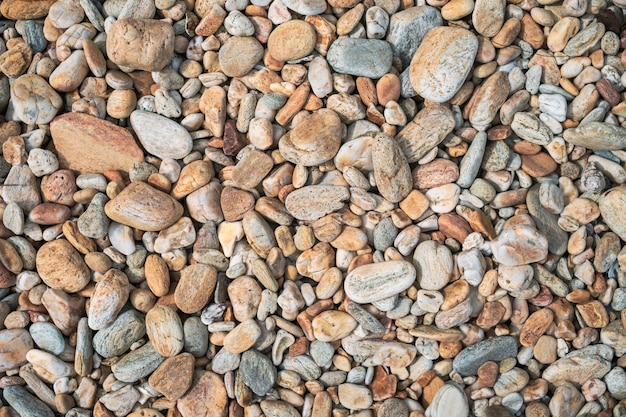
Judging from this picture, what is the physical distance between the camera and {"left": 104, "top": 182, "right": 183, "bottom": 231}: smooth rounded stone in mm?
1479

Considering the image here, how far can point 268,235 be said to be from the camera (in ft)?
4.94

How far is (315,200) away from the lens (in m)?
1.51

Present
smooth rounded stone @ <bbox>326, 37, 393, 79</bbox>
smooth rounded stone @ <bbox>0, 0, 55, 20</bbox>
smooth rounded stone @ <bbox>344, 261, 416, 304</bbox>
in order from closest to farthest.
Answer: smooth rounded stone @ <bbox>344, 261, 416, 304</bbox>, smooth rounded stone @ <bbox>326, 37, 393, 79</bbox>, smooth rounded stone @ <bbox>0, 0, 55, 20</bbox>

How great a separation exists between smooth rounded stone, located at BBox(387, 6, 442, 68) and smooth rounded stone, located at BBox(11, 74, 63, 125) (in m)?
0.93

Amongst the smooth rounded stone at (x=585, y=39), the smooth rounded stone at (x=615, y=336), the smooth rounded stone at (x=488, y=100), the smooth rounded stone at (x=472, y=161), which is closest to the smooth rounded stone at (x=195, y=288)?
the smooth rounded stone at (x=472, y=161)

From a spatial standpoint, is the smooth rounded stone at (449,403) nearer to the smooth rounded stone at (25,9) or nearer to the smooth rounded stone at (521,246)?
the smooth rounded stone at (521,246)

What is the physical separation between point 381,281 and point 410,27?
68 cm

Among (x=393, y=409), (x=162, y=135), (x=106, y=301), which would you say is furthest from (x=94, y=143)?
(x=393, y=409)

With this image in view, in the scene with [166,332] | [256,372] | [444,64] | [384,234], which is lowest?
[256,372]

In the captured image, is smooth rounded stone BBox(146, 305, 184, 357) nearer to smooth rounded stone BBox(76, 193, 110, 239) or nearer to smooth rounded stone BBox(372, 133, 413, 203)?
smooth rounded stone BBox(76, 193, 110, 239)

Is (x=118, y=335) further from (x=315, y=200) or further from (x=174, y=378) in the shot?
(x=315, y=200)

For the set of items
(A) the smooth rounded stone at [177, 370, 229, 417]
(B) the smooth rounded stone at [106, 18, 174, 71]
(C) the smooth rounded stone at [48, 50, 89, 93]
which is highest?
(B) the smooth rounded stone at [106, 18, 174, 71]

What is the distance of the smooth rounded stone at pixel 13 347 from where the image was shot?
1473 mm

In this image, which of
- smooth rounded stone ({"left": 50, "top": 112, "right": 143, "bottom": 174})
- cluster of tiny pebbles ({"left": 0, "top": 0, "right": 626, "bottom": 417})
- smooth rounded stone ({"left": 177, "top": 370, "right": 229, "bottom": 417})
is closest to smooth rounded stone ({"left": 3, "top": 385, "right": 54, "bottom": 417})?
cluster of tiny pebbles ({"left": 0, "top": 0, "right": 626, "bottom": 417})
